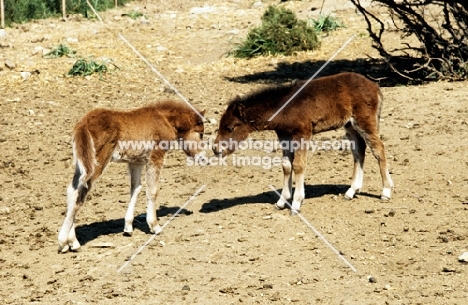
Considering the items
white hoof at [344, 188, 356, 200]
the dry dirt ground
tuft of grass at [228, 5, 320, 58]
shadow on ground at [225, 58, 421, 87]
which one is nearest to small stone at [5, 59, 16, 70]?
the dry dirt ground

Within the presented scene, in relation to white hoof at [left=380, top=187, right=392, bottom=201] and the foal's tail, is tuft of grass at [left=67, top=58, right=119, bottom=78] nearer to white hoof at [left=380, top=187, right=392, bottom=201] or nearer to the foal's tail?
the foal's tail

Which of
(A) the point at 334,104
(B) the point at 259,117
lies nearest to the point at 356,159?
(A) the point at 334,104

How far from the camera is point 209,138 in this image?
13.0 m

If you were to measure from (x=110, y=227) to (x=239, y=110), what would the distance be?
82.8 inches

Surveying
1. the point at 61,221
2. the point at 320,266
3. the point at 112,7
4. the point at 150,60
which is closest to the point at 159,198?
the point at 61,221

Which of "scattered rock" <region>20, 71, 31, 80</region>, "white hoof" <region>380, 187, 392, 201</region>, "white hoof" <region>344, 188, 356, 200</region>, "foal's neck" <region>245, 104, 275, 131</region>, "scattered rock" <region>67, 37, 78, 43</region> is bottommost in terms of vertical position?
"scattered rock" <region>67, 37, 78, 43</region>

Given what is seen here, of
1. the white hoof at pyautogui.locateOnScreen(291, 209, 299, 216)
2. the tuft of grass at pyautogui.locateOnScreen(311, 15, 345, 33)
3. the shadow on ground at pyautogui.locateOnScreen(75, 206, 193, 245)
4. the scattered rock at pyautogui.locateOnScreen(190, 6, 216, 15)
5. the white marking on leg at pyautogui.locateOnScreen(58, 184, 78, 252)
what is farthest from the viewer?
the scattered rock at pyautogui.locateOnScreen(190, 6, 216, 15)

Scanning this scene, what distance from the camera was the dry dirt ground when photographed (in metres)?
7.98

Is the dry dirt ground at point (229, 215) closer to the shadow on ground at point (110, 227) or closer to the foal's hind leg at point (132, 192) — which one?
the shadow on ground at point (110, 227)

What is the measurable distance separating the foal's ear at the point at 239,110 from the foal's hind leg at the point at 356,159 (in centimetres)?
133

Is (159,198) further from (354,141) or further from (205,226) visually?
(354,141)

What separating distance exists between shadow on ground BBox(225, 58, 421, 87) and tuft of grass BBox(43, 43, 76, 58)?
393cm

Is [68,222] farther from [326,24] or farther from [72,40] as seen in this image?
[326,24]

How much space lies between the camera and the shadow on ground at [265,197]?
1033 centimetres
